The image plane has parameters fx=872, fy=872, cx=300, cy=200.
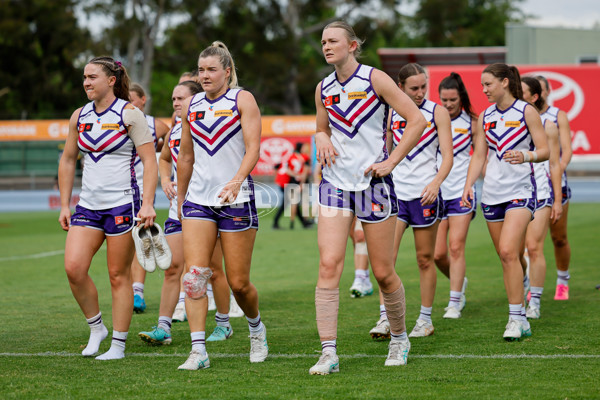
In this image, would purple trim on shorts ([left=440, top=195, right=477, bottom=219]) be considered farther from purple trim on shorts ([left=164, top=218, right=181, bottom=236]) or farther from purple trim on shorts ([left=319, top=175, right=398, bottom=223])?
purple trim on shorts ([left=164, top=218, right=181, bottom=236])

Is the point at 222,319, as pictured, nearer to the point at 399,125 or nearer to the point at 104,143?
the point at 104,143

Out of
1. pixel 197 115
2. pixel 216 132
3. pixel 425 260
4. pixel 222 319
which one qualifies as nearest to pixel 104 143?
pixel 197 115

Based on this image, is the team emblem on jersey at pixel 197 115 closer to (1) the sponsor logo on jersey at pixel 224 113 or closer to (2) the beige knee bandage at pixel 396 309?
(1) the sponsor logo on jersey at pixel 224 113

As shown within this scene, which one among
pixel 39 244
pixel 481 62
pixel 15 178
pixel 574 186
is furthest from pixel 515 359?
pixel 481 62

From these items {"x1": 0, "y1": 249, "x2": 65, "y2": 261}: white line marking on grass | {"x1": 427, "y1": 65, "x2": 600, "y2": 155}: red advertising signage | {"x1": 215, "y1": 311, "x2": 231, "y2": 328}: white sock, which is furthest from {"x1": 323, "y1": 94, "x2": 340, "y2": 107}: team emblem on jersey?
{"x1": 427, "y1": 65, "x2": 600, "y2": 155}: red advertising signage

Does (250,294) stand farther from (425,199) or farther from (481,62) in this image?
(481,62)

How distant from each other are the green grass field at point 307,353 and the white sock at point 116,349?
0.47 feet

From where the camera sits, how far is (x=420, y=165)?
275 inches

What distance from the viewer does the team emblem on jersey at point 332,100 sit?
5570 mm

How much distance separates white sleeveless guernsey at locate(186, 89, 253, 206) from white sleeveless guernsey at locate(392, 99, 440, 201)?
1.66 metres

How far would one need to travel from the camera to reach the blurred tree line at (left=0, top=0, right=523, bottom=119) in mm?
46312

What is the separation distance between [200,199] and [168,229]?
1671 millimetres

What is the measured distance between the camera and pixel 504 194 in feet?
22.7

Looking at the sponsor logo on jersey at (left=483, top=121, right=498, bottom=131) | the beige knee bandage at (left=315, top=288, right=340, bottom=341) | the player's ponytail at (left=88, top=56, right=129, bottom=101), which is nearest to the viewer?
the beige knee bandage at (left=315, top=288, right=340, bottom=341)
